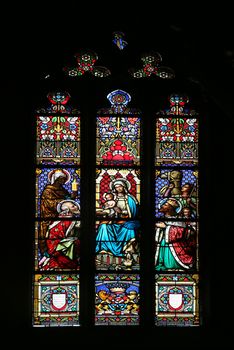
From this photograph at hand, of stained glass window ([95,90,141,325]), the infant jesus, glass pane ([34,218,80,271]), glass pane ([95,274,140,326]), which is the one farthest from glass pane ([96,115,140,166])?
glass pane ([95,274,140,326])

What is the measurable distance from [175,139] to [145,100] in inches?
19.6

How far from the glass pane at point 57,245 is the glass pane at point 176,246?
2.65 ft

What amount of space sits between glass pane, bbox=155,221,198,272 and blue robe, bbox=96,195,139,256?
249 mm

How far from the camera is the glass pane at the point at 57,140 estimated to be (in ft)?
22.9

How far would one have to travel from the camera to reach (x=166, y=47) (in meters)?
7.08

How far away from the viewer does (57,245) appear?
22.5 ft

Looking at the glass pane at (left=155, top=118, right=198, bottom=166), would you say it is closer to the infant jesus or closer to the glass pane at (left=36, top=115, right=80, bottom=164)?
the infant jesus

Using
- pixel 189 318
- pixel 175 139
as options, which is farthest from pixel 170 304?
A: pixel 175 139

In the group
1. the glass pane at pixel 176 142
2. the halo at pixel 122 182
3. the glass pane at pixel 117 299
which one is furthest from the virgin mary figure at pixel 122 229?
the glass pane at pixel 176 142

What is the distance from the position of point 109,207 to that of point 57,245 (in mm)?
638

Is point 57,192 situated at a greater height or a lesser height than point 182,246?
greater

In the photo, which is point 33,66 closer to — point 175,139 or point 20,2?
point 20,2

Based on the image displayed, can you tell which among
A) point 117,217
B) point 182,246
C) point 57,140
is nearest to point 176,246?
point 182,246

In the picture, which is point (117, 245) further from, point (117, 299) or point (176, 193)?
point (176, 193)
